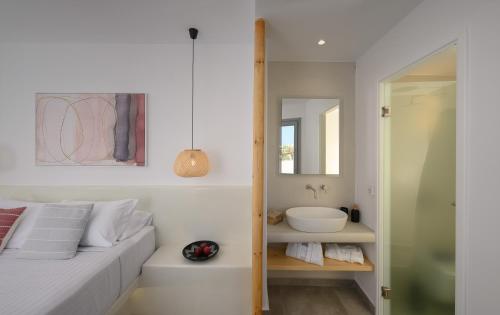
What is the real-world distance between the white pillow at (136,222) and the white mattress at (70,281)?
12 centimetres

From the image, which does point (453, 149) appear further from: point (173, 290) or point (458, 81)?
point (173, 290)

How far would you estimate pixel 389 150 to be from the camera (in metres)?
1.85

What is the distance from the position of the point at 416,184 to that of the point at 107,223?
8.88 ft

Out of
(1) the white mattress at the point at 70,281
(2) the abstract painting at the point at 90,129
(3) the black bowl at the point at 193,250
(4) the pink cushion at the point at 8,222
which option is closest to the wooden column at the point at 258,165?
(3) the black bowl at the point at 193,250

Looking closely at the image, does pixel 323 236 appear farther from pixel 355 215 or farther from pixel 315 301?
pixel 315 301

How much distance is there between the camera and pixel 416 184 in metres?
1.85

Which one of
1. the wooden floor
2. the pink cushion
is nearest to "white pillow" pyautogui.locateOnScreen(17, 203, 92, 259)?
the pink cushion

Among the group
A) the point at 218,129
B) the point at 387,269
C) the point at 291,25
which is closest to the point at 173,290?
the point at 218,129

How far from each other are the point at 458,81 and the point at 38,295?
2565 mm

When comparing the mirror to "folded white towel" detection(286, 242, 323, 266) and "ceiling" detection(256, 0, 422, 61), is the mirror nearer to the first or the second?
"ceiling" detection(256, 0, 422, 61)

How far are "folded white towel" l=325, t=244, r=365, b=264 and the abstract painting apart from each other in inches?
82.6

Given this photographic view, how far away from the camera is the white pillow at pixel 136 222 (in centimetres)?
185

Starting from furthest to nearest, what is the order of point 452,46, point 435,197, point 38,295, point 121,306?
point 435,197 < point 121,306 < point 452,46 < point 38,295

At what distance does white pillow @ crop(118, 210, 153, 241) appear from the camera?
Answer: 1.85 meters
